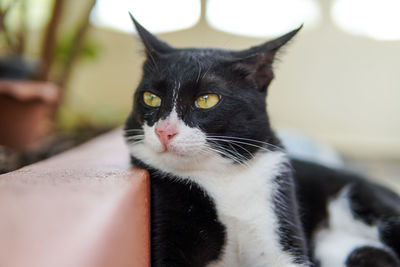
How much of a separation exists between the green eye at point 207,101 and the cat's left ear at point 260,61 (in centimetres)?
12

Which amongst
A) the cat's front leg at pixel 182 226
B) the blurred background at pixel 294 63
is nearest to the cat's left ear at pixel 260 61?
the cat's front leg at pixel 182 226

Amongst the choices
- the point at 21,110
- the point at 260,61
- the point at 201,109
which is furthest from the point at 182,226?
the point at 21,110

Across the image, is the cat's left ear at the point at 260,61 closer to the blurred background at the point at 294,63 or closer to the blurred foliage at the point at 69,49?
the blurred background at the point at 294,63

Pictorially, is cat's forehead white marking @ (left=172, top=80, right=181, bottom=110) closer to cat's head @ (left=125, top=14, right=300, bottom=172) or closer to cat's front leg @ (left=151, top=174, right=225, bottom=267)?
cat's head @ (left=125, top=14, right=300, bottom=172)

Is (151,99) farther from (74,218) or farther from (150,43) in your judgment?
(74,218)

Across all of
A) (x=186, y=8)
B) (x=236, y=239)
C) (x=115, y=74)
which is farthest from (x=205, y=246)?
(x=115, y=74)

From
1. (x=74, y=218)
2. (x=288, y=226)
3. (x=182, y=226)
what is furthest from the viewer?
(x=288, y=226)

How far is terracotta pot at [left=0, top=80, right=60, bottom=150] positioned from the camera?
8.24ft

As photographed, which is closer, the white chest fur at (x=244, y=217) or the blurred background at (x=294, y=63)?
the white chest fur at (x=244, y=217)

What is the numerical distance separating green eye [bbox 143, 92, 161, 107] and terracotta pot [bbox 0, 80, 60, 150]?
1.87m

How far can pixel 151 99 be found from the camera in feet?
3.16

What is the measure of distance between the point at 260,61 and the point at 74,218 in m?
0.66

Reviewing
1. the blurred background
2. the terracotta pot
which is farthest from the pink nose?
the blurred background

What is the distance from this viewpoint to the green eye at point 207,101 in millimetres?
913
